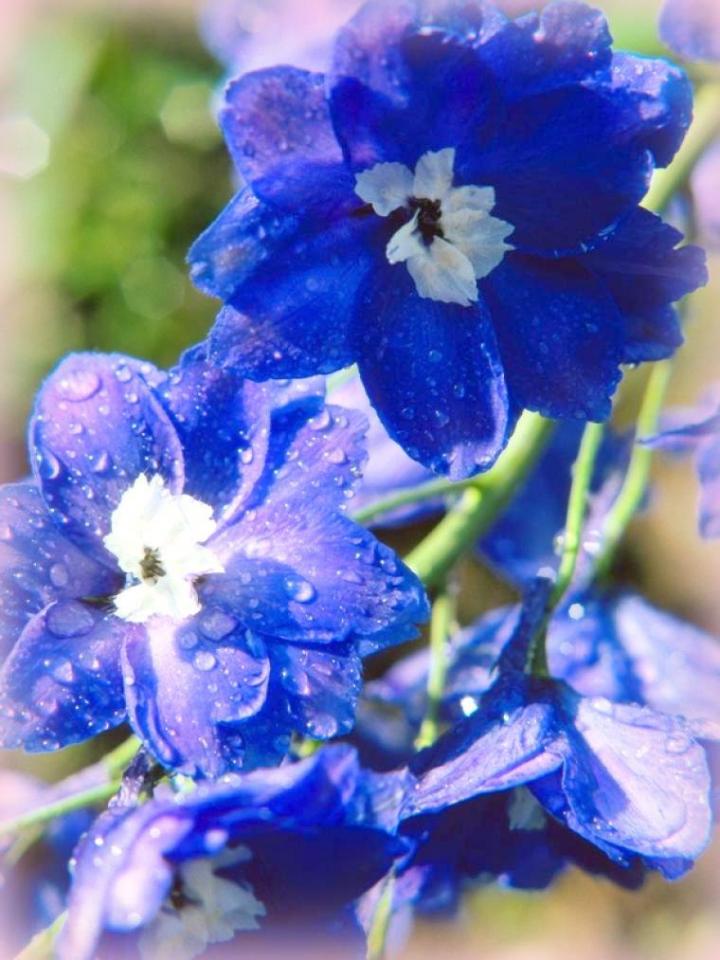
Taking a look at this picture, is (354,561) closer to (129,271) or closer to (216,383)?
(216,383)

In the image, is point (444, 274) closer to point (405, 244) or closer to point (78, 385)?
point (405, 244)

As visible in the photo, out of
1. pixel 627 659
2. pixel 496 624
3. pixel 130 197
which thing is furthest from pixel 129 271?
pixel 627 659

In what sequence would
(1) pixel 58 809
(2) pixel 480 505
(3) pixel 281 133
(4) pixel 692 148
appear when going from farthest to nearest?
(4) pixel 692 148
(2) pixel 480 505
(1) pixel 58 809
(3) pixel 281 133

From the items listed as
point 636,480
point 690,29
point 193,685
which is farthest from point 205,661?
point 690,29

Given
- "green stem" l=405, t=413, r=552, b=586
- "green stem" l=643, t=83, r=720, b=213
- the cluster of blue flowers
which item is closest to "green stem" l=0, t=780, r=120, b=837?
the cluster of blue flowers

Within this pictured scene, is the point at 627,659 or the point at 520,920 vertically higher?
the point at 627,659

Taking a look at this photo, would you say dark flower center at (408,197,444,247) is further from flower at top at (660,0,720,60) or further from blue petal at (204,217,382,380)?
flower at top at (660,0,720,60)
